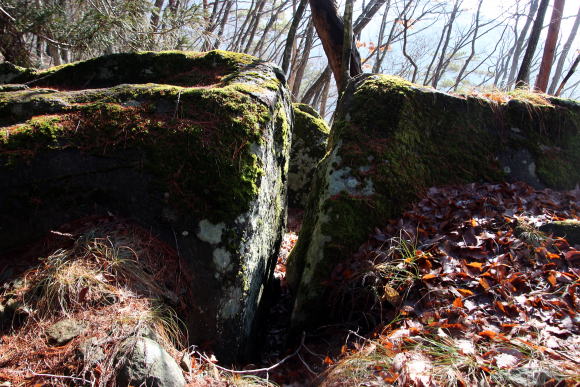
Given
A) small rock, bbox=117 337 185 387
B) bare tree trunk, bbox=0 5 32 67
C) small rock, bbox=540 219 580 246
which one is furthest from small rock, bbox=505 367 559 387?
bare tree trunk, bbox=0 5 32 67

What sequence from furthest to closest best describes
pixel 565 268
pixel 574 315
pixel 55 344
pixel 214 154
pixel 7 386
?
pixel 214 154 → pixel 565 268 → pixel 574 315 → pixel 55 344 → pixel 7 386

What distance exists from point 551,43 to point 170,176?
8.23 meters

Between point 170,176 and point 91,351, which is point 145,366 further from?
point 170,176

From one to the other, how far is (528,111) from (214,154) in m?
3.89

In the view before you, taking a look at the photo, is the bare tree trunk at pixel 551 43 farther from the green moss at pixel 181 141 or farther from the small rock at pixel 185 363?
the small rock at pixel 185 363

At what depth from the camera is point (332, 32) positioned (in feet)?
20.1

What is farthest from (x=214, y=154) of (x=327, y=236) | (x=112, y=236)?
(x=327, y=236)

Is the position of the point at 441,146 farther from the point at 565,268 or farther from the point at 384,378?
the point at 384,378

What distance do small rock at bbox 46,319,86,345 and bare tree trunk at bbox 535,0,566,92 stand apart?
850 cm

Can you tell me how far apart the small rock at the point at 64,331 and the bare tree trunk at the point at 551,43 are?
8.50m

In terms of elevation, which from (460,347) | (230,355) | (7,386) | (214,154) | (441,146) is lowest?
(230,355)

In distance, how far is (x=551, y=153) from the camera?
404 centimetres

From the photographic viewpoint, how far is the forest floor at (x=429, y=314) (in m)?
1.86

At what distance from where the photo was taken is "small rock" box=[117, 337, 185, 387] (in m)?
1.76
